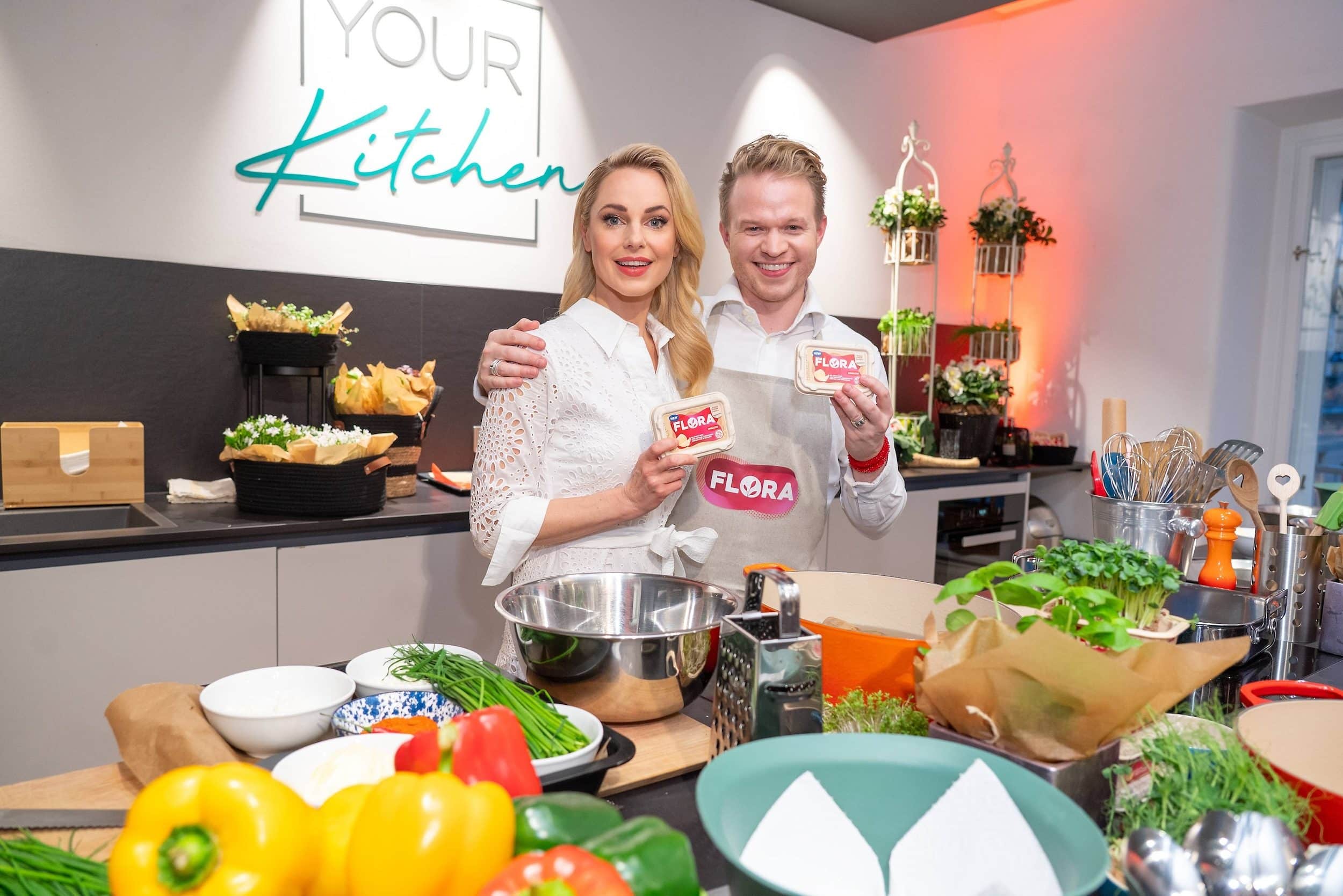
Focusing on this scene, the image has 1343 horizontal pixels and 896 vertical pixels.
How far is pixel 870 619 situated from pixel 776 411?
2.33 ft

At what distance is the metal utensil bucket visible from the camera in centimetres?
175

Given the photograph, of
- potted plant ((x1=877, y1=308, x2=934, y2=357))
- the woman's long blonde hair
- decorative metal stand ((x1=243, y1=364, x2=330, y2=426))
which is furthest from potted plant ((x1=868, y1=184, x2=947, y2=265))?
decorative metal stand ((x1=243, y1=364, x2=330, y2=426))

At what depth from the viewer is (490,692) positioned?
0.99 metres

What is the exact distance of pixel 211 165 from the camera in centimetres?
248

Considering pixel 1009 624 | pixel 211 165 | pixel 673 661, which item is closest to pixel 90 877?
pixel 673 661

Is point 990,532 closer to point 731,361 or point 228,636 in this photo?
point 731,361

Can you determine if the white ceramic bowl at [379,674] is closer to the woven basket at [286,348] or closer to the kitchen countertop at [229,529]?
the kitchen countertop at [229,529]

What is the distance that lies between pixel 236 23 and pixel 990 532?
305 centimetres

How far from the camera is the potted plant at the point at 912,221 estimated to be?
3.60 meters

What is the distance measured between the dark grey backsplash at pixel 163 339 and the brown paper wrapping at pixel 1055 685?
226 cm

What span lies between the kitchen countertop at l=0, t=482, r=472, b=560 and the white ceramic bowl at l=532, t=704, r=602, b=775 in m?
1.30

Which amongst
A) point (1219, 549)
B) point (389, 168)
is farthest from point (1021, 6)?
point (1219, 549)

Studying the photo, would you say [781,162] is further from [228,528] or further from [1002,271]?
[1002,271]

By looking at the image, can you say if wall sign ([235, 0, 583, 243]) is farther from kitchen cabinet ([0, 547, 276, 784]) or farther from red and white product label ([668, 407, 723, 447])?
red and white product label ([668, 407, 723, 447])
